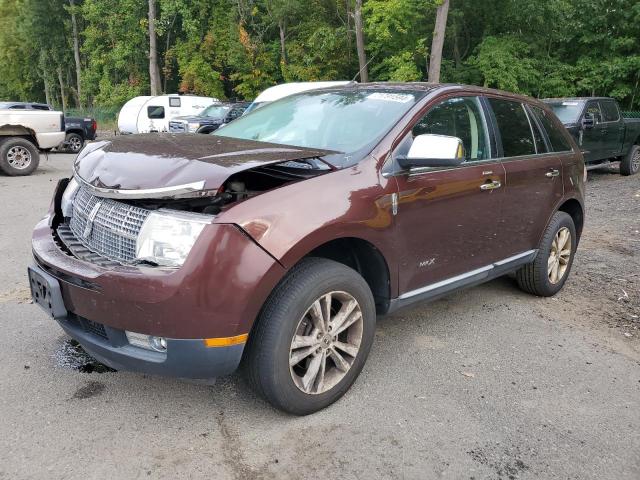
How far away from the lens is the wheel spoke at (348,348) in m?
2.98

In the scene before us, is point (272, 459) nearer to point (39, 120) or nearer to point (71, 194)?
point (71, 194)

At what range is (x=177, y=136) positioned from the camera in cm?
348

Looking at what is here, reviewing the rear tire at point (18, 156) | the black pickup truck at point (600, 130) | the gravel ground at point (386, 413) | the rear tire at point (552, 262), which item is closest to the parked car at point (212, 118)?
the rear tire at point (18, 156)

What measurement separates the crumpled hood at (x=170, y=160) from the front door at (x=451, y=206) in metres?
0.64

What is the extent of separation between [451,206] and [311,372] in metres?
1.43

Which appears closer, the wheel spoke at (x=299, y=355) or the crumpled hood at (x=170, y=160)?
the crumpled hood at (x=170, y=160)

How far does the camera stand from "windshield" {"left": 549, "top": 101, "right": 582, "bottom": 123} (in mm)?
11289

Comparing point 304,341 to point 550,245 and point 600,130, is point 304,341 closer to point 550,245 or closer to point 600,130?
point 550,245

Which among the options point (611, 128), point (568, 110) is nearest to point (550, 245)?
point (568, 110)

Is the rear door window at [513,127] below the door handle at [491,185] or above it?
above

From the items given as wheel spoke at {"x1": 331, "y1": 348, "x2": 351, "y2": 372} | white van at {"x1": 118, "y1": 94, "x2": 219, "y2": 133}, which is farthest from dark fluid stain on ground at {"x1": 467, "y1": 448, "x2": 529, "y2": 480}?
white van at {"x1": 118, "y1": 94, "x2": 219, "y2": 133}

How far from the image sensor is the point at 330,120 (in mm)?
3672

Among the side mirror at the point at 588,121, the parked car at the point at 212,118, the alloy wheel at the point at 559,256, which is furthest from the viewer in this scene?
the parked car at the point at 212,118

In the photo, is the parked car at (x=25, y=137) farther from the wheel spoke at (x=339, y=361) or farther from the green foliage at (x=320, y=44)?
the green foliage at (x=320, y=44)
